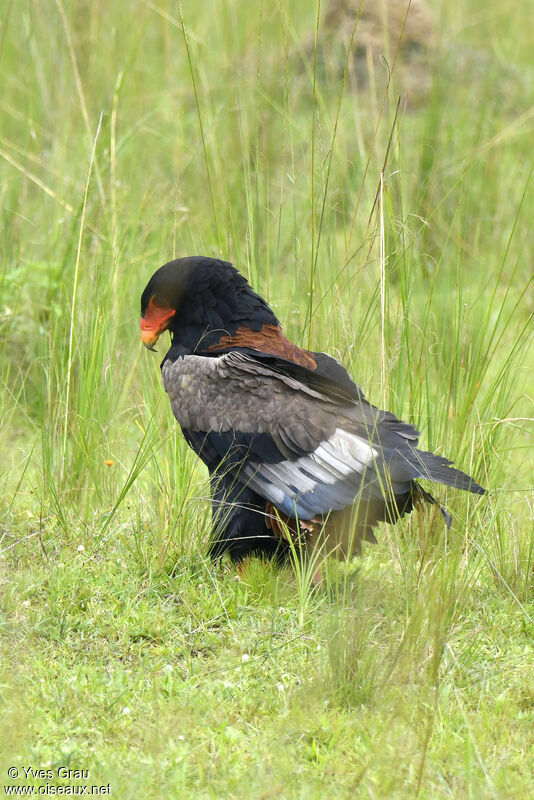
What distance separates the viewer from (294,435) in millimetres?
3373

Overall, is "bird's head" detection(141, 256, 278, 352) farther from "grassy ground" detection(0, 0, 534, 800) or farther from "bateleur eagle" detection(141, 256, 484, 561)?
"grassy ground" detection(0, 0, 534, 800)

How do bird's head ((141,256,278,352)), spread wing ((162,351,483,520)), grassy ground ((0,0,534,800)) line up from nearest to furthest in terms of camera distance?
grassy ground ((0,0,534,800)) → spread wing ((162,351,483,520)) → bird's head ((141,256,278,352))

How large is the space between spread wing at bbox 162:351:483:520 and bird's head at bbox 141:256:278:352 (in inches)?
8.5

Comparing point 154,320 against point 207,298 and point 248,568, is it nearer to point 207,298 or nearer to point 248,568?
point 207,298

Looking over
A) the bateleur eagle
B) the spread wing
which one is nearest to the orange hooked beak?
the bateleur eagle

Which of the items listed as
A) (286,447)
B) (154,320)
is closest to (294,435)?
(286,447)

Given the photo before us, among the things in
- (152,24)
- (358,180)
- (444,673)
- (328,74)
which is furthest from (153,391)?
(152,24)

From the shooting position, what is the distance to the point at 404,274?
3812 mm

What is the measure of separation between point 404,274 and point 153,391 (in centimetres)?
115

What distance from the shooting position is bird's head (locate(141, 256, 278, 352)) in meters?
3.73

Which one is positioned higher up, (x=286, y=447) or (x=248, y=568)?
(x=286, y=447)

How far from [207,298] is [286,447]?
0.68 metres

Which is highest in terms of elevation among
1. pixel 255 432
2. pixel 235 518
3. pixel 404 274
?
pixel 404 274

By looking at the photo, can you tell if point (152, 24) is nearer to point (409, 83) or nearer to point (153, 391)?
point (409, 83)
